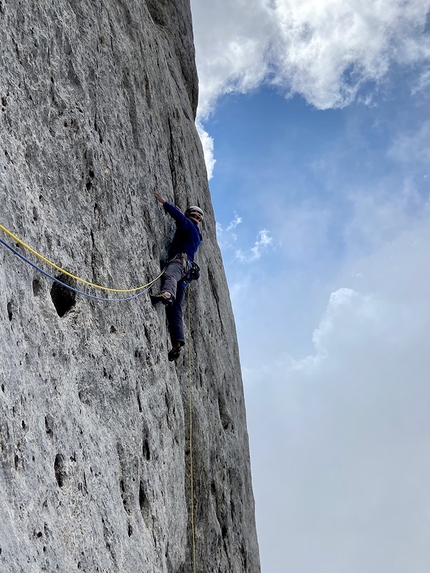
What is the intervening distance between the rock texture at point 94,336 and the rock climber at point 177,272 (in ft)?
0.83

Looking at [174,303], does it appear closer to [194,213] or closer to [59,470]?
[194,213]

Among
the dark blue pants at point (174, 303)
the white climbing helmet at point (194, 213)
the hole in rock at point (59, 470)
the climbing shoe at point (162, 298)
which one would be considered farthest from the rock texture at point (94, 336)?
the white climbing helmet at point (194, 213)

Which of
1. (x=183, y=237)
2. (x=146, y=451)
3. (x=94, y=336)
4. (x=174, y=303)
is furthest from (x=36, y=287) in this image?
(x=183, y=237)

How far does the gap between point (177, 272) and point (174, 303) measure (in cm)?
57

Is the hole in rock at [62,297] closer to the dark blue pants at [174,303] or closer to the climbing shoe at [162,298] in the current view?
the climbing shoe at [162,298]

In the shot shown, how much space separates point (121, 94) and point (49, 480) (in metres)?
5.57

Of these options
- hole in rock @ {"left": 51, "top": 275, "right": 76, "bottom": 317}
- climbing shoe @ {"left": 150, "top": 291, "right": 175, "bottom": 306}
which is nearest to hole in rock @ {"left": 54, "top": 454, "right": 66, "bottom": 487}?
hole in rock @ {"left": 51, "top": 275, "right": 76, "bottom": 317}

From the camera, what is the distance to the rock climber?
801 centimetres

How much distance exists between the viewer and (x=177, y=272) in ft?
27.3

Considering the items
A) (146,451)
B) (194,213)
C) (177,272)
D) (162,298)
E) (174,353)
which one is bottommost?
(146,451)

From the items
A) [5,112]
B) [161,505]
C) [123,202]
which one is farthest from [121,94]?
[161,505]

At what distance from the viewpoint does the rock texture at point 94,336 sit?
14.6ft

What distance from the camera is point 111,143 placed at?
7168mm

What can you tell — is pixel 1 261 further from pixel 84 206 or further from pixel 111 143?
pixel 111 143
